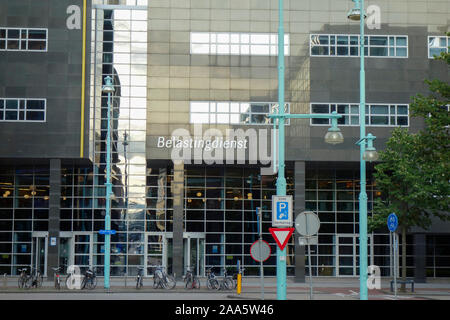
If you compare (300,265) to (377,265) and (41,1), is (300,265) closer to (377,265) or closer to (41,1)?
(377,265)

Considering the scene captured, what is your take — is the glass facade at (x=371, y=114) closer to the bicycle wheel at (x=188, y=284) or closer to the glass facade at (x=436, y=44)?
the glass facade at (x=436, y=44)

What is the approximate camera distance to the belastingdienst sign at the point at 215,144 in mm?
39781

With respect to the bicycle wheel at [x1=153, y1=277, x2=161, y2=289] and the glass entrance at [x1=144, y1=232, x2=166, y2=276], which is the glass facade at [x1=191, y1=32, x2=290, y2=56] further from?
the bicycle wheel at [x1=153, y1=277, x2=161, y2=289]

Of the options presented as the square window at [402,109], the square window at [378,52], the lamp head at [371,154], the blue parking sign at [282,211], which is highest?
the square window at [378,52]

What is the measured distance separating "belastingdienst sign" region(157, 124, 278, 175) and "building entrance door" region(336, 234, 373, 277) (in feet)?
29.1

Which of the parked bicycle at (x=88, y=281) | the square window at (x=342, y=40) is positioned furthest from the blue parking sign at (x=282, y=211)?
the square window at (x=342, y=40)

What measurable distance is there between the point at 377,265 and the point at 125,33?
77.0 ft

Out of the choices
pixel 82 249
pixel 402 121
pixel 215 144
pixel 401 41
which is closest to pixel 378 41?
pixel 401 41

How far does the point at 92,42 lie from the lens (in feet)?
134

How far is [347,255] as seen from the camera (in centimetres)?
4316

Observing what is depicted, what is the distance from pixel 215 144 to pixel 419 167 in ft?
41.7

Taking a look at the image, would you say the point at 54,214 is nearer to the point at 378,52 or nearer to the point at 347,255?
the point at 347,255

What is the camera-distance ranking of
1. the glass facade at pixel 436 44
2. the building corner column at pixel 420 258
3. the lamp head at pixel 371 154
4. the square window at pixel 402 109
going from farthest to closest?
1. the glass facade at pixel 436 44
2. the square window at pixel 402 109
3. the building corner column at pixel 420 258
4. the lamp head at pixel 371 154

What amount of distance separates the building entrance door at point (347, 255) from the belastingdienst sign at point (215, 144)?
8872 millimetres
